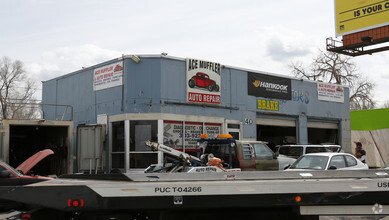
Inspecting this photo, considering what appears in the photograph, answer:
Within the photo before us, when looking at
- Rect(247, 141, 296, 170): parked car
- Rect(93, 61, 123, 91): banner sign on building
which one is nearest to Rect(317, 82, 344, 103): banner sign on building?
Rect(247, 141, 296, 170): parked car

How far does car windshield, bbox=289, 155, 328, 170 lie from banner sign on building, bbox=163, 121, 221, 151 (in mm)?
6621

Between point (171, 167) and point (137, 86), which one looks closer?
point (171, 167)

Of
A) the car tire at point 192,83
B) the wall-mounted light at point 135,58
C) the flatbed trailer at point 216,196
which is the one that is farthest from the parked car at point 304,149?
the flatbed trailer at point 216,196

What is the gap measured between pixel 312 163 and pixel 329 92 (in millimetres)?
15037

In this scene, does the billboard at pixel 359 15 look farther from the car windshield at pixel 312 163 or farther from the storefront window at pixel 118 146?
the storefront window at pixel 118 146

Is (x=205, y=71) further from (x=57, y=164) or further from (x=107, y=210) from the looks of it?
(x=107, y=210)

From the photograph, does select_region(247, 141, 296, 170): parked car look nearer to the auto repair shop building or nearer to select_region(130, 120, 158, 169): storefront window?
the auto repair shop building

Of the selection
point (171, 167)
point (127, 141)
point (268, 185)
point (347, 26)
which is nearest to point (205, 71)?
point (127, 141)

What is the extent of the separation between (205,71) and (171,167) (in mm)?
7841

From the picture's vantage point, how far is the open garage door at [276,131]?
77.7ft

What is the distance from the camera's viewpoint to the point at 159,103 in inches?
715

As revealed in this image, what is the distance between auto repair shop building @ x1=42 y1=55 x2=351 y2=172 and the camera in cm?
1803

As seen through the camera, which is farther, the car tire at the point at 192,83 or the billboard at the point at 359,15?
the billboard at the point at 359,15

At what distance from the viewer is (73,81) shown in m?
21.9
